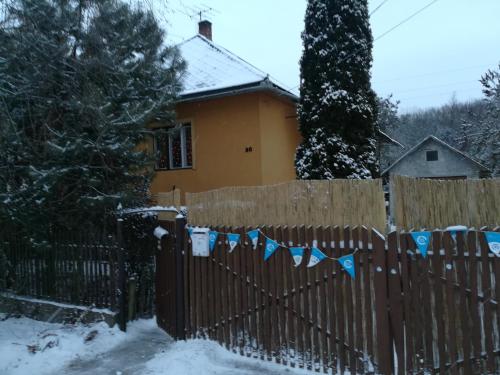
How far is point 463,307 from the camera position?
411 centimetres

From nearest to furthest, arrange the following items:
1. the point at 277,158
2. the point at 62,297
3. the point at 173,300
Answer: the point at 173,300, the point at 62,297, the point at 277,158

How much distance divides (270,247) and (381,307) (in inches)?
57.5

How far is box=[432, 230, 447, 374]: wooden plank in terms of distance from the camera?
165 inches

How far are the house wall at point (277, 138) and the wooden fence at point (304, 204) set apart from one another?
5806mm

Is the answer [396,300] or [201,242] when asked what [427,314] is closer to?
[396,300]

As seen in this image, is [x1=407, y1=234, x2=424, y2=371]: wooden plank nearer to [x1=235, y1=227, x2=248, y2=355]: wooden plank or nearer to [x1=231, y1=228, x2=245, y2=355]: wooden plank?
[x1=235, y1=227, x2=248, y2=355]: wooden plank

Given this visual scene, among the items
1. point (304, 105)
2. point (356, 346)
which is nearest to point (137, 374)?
point (356, 346)

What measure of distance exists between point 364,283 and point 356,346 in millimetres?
700

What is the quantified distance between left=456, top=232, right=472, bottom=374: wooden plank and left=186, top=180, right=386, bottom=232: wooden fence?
2.87 ft

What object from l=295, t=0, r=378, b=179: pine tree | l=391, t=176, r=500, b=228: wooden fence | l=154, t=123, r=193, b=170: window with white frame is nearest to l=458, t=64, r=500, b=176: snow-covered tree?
l=295, t=0, r=378, b=179: pine tree

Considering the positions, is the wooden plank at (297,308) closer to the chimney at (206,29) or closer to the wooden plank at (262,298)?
the wooden plank at (262,298)

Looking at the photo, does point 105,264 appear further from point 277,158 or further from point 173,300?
point 277,158

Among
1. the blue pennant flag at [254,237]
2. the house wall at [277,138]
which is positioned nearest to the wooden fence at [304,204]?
the blue pennant flag at [254,237]

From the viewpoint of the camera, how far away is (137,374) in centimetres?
515
